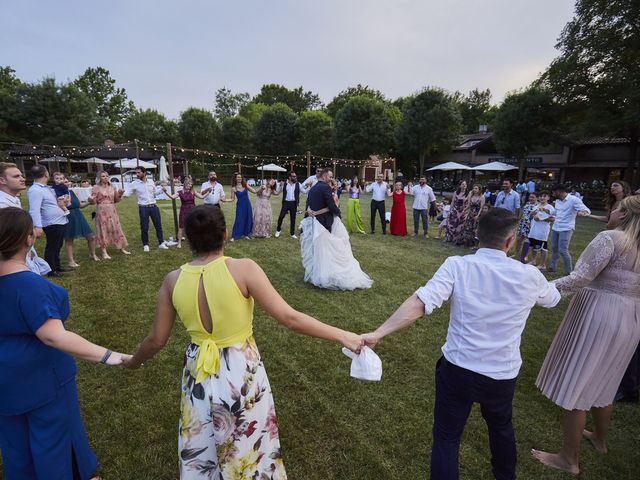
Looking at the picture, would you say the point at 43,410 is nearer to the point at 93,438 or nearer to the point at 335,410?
the point at 93,438

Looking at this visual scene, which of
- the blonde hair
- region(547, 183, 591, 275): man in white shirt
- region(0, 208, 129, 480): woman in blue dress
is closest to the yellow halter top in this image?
region(0, 208, 129, 480): woman in blue dress

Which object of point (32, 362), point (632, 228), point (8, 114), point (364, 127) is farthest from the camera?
point (364, 127)

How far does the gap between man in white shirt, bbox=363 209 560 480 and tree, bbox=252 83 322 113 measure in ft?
248

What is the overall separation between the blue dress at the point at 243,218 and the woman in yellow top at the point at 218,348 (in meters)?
9.22

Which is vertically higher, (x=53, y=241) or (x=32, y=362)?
(x=32, y=362)

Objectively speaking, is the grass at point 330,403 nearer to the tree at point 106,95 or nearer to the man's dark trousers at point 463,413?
the man's dark trousers at point 463,413

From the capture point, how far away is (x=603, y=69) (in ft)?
75.3

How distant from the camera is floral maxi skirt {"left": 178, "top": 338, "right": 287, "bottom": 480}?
68.1 inches

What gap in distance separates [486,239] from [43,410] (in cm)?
270

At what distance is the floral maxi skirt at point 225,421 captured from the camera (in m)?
1.73

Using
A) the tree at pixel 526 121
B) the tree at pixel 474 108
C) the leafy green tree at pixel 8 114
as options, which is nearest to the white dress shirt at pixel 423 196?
the tree at pixel 526 121

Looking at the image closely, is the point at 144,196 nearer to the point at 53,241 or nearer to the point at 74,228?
the point at 74,228

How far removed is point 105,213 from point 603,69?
30.3m

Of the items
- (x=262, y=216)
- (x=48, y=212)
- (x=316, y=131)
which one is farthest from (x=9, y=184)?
(x=316, y=131)
